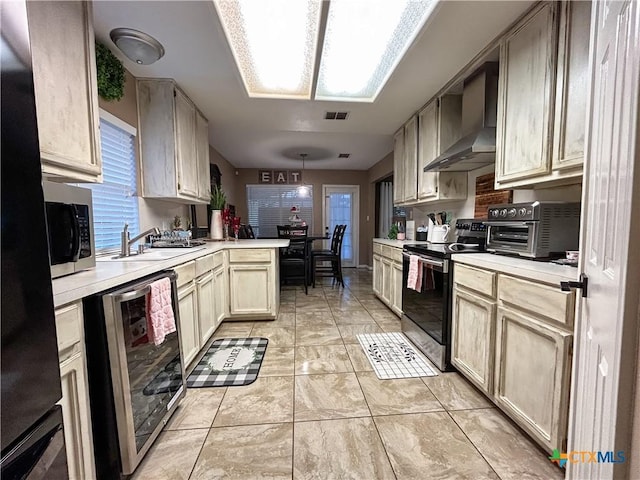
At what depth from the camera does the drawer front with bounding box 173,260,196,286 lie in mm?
1855

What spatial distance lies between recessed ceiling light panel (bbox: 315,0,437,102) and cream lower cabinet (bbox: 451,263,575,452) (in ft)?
5.33

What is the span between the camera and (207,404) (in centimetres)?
172

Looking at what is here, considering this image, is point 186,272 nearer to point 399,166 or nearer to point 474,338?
point 474,338

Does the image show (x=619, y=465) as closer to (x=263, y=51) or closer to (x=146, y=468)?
(x=146, y=468)

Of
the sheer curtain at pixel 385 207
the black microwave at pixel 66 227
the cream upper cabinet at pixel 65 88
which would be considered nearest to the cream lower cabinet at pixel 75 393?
the black microwave at pixel 66 227

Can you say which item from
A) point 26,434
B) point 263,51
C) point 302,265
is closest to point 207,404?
point 26,434

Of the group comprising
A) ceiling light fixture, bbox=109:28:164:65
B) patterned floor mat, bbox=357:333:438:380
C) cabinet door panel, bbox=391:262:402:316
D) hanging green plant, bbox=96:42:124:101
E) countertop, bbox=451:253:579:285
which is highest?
ceiling light fixture, bbox=109:28:164:65

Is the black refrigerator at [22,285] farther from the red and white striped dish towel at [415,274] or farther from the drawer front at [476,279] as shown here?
the red and white striped dish towel at [415,274]

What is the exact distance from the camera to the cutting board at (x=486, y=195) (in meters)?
2.31

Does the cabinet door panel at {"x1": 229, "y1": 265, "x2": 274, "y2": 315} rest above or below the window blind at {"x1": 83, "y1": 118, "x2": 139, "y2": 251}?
below

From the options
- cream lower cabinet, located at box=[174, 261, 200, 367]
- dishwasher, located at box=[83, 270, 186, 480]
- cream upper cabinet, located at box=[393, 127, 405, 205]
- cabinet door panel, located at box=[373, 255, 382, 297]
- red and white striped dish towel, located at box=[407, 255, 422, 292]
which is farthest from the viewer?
cabinet door panel, located at box=[373, 255, 382, 297]

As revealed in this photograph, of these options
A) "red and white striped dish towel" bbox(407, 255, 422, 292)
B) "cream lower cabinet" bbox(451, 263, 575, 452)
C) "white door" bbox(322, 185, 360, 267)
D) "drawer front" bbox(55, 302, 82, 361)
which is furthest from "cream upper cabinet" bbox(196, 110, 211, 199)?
"white door" bbox(322, 185, 360, 267)

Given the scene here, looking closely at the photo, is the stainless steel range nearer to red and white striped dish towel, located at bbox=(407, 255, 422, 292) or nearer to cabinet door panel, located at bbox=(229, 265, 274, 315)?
red and white striped dish towel, located at bbox=(407, 255, 422, 292)

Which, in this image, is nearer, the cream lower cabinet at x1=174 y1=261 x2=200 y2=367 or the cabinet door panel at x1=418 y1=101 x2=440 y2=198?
the cream lower cabinet at x1=174 y1=261 x2=200 y2=367
